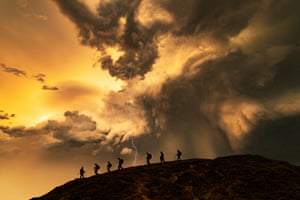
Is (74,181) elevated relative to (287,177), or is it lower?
elevated

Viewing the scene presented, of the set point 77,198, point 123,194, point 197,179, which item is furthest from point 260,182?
point 77,198

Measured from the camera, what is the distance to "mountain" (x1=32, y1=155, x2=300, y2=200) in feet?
A: 147

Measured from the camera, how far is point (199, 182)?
2008 inches

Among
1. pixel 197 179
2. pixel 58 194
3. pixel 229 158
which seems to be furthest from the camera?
pixel 229 158

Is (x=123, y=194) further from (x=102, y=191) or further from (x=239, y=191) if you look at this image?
(x=239, y=191)

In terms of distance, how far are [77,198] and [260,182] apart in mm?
31047

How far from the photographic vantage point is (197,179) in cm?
5225

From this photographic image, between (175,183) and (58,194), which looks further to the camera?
(58,194)

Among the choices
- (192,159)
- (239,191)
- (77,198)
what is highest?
(192,159)

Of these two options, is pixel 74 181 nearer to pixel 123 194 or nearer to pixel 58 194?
pixel 58 194

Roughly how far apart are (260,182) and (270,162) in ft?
47.3

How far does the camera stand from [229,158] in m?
63.3

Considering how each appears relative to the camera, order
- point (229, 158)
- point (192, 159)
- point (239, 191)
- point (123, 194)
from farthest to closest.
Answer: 1. point (192, 159)
2. point (229, 158)
3. point (123, 194)
4. point (239, 191)

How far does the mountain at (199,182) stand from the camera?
1764 inches
